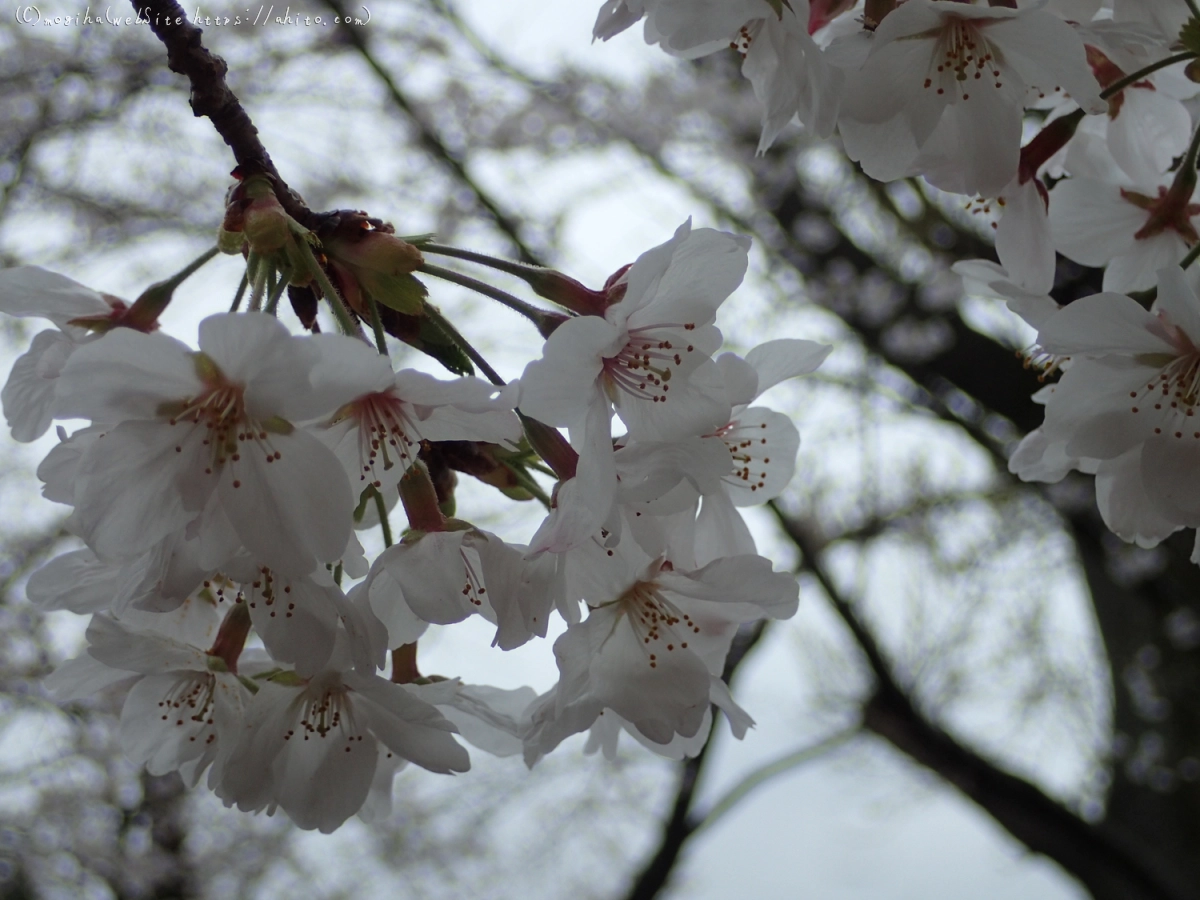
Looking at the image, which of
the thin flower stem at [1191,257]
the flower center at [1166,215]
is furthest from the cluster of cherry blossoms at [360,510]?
the flower center at [1166,215]

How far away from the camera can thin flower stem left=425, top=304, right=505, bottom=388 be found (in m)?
0.74

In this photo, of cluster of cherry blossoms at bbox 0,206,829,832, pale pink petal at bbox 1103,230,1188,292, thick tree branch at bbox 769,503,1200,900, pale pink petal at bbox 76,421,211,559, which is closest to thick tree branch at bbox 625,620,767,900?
thick tree branch at bbox 769,503,1200,900

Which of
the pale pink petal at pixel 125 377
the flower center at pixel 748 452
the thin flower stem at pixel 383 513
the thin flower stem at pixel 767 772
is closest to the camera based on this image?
the pale pink petal at pixel 125 377

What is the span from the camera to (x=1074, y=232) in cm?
101

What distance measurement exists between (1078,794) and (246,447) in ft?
19.2

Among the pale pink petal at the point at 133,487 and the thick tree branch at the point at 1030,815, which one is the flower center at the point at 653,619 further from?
the thick tree branch at the point at 1030,815

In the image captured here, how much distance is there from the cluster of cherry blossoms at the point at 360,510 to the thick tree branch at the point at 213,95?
5cm

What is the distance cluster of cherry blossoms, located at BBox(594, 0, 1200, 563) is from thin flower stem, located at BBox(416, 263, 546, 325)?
227 mm

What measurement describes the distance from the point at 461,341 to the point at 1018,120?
49 centimetres

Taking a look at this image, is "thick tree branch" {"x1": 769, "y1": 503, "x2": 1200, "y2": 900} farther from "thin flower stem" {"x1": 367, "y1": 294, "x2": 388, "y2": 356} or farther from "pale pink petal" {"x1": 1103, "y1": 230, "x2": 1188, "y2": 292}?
"thin flower stem" {"x1": 367, "y1": 294, "x2": 388, "y2": 356}

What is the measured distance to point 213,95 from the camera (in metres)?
0.78

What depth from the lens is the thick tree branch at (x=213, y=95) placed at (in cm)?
76

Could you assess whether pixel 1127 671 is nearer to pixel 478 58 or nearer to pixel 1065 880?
pixel 1065 880

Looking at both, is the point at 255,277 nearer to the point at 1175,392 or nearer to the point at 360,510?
the point at 360,510
